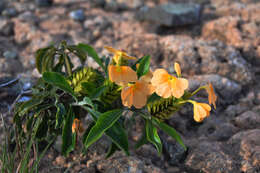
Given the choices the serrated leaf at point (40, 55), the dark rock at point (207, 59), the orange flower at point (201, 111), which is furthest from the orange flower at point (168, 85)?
the dark rock at point (207, 59)

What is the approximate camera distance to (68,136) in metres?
1.42

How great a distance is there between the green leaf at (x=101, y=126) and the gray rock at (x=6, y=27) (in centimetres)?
212

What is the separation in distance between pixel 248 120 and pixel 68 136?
121cm

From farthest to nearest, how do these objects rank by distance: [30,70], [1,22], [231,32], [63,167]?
[1,22] < [231,32] < [30,70] < [63,167]

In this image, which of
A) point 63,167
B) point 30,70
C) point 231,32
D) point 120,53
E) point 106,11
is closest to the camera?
point 120,53

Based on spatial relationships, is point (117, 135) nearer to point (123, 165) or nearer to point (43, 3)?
point (123, 165)

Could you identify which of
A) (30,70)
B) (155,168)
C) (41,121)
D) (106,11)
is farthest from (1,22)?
(155,168)

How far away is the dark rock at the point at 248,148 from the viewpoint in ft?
4.97

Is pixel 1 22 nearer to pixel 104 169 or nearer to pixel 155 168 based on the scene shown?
pixel 104 169

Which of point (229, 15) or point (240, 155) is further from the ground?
point (229, 15)

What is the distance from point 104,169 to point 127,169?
138mm

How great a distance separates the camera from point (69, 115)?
1426 mm

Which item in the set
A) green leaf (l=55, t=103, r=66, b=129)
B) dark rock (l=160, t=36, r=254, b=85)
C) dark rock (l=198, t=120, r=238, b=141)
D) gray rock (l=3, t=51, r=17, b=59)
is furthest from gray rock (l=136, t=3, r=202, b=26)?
green leaf (l=55, t=103, r=66, b=129)

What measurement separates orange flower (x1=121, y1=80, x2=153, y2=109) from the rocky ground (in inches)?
18.8
